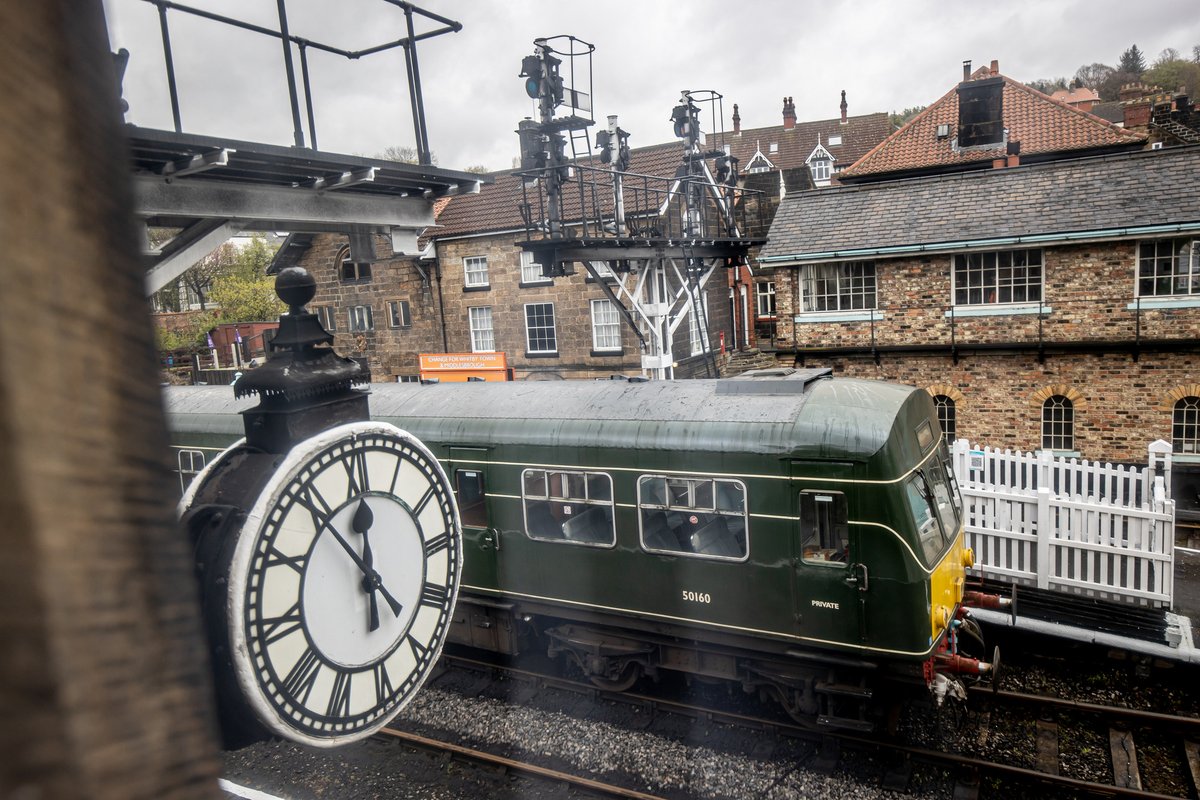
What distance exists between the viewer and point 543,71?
1098cm

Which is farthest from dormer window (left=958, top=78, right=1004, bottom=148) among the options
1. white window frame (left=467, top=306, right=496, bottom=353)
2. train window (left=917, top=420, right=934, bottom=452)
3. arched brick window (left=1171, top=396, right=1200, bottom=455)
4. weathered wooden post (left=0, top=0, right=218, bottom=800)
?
weathered wooden post (left=0, top=0, right=218, bottom=800)

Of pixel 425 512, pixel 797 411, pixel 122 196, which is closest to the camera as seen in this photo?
pixel 122 196

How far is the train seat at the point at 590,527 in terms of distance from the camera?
26.7 feet

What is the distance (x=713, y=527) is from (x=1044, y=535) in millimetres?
5134

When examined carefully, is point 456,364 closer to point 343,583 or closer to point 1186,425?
point 1186,425

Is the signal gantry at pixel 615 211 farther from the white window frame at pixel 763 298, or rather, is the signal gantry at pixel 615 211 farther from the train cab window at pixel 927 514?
the white window frame at pixel 763 298

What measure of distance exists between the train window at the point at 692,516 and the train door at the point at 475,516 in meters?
1.86

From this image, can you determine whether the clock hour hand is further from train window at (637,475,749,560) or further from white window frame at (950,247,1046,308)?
white window frame at (950,247,1046,308)

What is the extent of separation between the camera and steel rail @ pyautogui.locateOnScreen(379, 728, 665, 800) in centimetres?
696

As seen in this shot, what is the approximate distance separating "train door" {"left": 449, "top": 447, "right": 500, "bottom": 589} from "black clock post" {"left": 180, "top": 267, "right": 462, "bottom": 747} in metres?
6.20

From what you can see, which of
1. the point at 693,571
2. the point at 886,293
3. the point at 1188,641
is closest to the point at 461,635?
the point at 693,571

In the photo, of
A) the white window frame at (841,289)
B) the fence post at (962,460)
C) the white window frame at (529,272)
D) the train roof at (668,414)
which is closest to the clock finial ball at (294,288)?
the train roof at (668,414)

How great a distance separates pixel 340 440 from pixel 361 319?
2572 cm

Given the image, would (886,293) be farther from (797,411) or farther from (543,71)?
(797,411)
